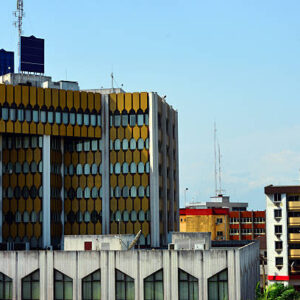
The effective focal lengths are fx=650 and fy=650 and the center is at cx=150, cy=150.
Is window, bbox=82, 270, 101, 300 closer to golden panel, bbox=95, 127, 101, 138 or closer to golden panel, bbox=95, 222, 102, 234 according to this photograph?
golden panel, bbox=95, 222, 102, 234

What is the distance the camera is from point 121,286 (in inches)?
2746

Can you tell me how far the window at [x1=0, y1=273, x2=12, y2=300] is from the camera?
71.0 metres

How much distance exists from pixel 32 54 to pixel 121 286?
6769cm

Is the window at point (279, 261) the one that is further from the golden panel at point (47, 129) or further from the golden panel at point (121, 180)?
the golden panel at point (47, 129)

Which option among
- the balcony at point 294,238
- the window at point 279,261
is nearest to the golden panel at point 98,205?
the window at point 279,261

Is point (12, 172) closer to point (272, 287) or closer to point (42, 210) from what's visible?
point (42, 210)

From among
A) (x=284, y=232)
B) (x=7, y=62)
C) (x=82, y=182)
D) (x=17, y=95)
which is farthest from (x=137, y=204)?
(x=7, y=62)

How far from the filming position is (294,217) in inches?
5094

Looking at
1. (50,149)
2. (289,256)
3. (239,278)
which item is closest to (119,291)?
(239,278)

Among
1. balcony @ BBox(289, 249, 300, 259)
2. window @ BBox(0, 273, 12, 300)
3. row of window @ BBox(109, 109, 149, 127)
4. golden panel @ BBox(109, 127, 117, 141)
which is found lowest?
balcony @ BBox(289, 249, 300, 259)

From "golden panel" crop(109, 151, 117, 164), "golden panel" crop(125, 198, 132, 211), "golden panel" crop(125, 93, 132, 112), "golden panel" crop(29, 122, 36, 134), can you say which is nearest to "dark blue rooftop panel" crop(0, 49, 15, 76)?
"golden panel" crop(29, 122, 36, 134)

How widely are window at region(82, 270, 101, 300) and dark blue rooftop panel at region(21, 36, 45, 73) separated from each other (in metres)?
62.3

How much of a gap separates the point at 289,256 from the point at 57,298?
70281 millimetres

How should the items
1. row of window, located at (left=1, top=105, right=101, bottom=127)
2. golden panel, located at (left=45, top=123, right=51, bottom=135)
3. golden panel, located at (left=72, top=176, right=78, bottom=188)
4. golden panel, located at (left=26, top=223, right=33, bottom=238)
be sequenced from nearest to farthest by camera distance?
row of window, located at (left=1, top=105, right=101, bottom=127) → golden panel, located at (left=45, top=123, right=51, bottom=135) → golden panel, located at (left=26, top=223, right=33, bottom=238) → golden panel, located at (left=72, top=176, right=78, bottom=188)
